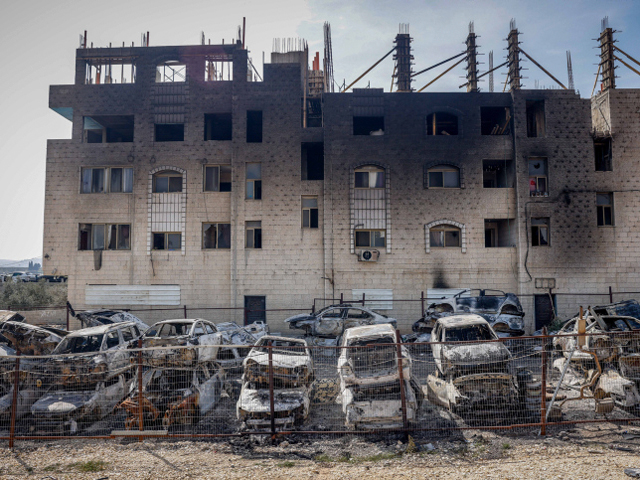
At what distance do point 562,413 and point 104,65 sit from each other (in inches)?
1010

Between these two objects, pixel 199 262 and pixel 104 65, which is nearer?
pixel 199 262

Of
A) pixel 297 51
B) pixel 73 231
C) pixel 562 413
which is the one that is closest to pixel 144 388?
pixel 562 413

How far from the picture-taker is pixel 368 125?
2241cm

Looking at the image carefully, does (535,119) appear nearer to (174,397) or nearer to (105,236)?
(174,397)

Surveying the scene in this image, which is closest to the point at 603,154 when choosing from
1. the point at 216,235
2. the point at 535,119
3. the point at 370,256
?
the point at 535,119

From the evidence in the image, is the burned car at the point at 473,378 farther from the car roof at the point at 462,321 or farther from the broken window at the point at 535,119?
the broken window at the point at 535,119

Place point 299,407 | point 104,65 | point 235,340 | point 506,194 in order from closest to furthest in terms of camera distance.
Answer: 1. point 299,407
2. point 235,340
3. point 506,194
4. point 104,65

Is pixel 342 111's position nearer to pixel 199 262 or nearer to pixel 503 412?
pixel 199 262

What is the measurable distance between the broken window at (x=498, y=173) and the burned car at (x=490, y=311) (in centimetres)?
751

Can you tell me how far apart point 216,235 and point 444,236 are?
11.3 metres

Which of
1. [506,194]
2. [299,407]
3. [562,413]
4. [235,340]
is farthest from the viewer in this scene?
[506,194]

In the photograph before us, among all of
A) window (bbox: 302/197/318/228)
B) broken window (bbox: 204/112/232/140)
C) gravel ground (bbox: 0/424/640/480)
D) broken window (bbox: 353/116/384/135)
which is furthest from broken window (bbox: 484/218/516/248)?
broken window (bbox: 204/112/232/140)

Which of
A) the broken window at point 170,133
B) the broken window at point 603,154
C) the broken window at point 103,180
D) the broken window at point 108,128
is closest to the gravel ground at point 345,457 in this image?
the broken window at point 103,180

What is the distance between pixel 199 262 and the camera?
20750mm
